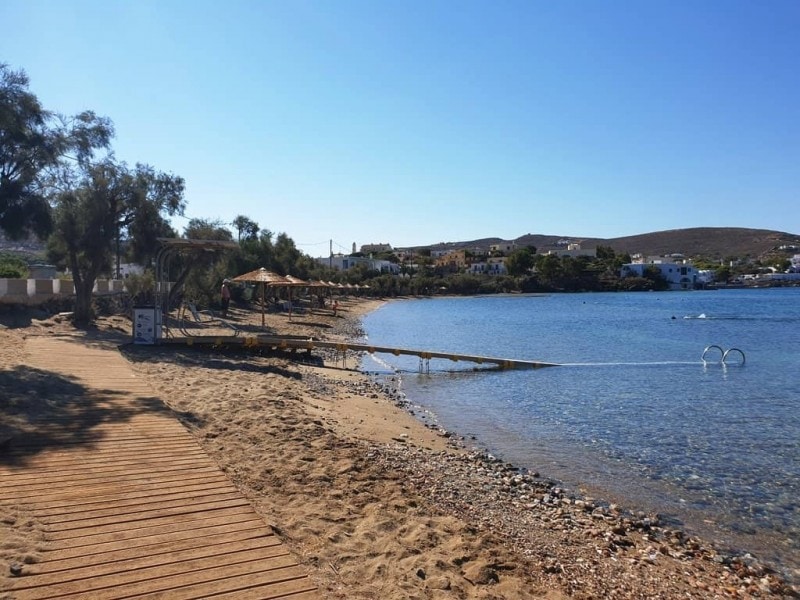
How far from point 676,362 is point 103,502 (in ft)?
78.3

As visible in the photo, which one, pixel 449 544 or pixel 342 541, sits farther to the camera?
pixel 449 544

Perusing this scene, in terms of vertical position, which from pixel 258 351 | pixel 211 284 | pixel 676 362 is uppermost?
pixel 211 284

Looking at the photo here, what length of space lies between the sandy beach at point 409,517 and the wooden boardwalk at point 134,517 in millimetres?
220

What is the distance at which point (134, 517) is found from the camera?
474 cm

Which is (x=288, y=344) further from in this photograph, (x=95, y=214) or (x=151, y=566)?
(x=151, y=566)

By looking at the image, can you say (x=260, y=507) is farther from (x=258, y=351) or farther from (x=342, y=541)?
(x=258, y=351)

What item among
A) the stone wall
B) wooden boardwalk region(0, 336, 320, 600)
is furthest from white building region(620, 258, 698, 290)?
wooden boardwalk region(0, 336, 320, 600)

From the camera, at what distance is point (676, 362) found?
80.1ft

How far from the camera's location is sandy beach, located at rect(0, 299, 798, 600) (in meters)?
4.73

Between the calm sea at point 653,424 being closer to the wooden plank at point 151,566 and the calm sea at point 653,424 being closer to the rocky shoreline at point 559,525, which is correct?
the rocky shoreline at point 559,525

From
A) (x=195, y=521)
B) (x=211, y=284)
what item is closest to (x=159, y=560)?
(x=195, y=521)

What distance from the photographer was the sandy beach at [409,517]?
4734 mm

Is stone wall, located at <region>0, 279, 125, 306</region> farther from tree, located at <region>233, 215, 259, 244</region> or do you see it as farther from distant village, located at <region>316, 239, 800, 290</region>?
distant village, located at <region>316, 239, 800, 290</region>

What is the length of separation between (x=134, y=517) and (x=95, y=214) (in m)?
16.1
